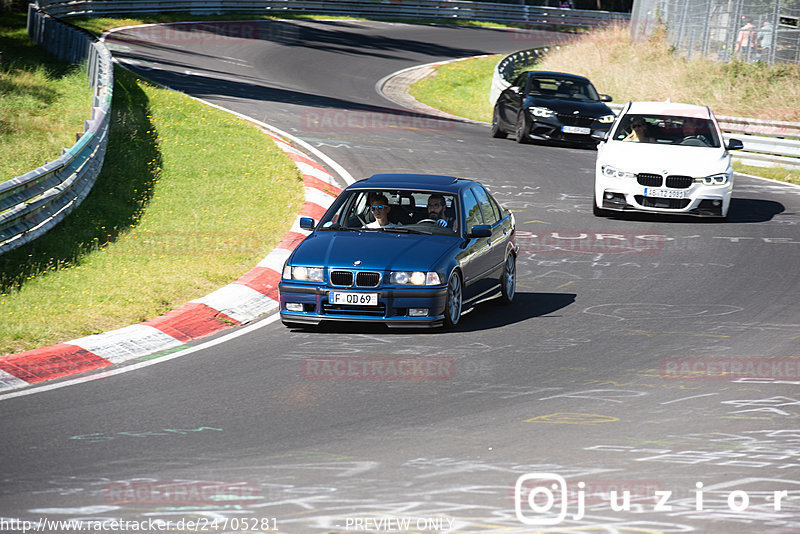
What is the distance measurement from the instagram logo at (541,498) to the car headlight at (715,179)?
1112cm

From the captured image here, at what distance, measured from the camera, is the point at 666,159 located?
16.8 m

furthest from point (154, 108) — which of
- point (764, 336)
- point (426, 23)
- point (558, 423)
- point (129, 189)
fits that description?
point (426, 23)

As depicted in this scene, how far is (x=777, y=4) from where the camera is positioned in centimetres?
3047

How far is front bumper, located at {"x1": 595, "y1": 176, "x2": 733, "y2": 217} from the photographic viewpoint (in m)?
16.7

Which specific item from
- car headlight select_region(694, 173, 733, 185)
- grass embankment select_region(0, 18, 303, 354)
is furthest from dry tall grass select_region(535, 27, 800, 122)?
grass embankment select_region(0, 18, 303, 354)

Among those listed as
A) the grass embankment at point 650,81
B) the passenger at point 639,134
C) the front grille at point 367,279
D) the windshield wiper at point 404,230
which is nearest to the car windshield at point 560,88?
the grass embankment at point 650,81

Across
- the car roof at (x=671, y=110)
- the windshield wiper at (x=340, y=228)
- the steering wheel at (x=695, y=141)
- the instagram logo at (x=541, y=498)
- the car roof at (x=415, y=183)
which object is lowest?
the instagram logo at (x=541, y=498)

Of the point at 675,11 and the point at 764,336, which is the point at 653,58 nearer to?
the point at 675,11

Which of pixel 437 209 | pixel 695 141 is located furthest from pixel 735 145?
pixel 437 209

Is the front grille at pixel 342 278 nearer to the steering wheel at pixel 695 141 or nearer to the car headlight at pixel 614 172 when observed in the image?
the car headlight at pixel 614 172

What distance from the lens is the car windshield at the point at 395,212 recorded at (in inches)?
446

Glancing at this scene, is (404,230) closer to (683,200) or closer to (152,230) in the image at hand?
Answer: (152,230)

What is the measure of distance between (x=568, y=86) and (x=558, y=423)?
→ 1881 cm

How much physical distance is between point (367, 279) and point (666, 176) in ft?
25.4
